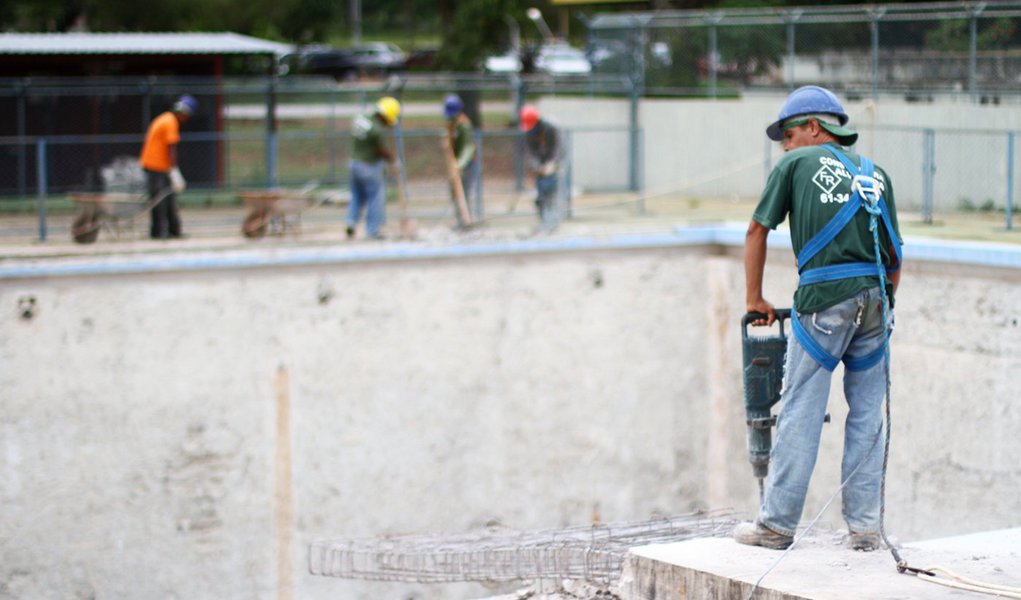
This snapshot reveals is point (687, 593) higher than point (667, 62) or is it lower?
lower

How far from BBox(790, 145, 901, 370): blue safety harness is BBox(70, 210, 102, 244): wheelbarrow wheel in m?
11.3

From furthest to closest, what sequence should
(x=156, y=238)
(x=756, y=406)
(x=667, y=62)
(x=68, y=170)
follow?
(x=667, y=62)
(x=68, y=170)
(x=156, y=238)
(x=756, y=406)

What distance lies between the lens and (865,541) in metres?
6.10

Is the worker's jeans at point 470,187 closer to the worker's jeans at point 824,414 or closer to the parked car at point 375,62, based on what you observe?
the worker's jeans at point 824,414

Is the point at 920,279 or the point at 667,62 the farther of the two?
the point at 667,62

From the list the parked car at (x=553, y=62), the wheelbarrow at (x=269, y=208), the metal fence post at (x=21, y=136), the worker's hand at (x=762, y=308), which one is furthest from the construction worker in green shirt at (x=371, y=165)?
the parked car at (x=553, y=62)

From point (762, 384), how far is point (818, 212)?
980 millimetres

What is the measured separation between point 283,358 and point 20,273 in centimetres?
247

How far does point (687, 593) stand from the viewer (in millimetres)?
5746

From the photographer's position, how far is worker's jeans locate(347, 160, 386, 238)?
623 inches

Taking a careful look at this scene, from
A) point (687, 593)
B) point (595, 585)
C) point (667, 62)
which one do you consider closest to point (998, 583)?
point (687, 593)

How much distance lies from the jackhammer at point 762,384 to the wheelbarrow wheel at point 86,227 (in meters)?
10.8

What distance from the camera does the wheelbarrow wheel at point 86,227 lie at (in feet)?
51.0

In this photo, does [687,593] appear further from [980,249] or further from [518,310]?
[518,310]
